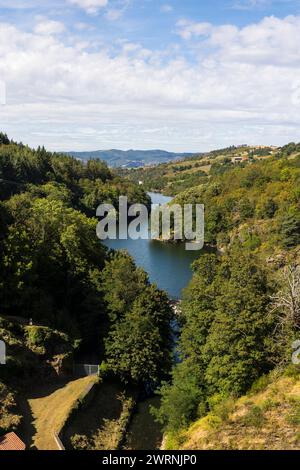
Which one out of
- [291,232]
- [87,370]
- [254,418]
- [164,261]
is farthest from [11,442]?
[291,232]

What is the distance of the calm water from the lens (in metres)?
64.1

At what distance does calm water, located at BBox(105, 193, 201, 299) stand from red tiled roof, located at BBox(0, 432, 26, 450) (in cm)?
3502

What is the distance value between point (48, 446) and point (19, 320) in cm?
1213

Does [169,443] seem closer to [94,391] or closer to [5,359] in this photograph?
[94,391]

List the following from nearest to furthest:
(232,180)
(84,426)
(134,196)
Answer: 1. (84,426)
2. (232,180)
3. (134,196)

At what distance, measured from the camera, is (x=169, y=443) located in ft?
86.8

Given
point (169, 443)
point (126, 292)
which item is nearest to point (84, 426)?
point (169, 443)

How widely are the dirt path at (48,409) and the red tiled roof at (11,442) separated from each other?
4.17 ft

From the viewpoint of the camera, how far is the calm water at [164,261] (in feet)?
210

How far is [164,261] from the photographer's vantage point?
7850cm

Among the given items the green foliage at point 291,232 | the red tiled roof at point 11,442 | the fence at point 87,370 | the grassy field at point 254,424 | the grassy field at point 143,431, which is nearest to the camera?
the grassy field at point 254,424

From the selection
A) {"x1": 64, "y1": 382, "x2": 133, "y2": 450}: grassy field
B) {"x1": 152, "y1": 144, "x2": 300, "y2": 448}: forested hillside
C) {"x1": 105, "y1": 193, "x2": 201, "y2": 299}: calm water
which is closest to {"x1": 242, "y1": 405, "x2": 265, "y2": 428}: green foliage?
{"x1": 152, "y1": 144, "x2": 300, "y2": 448}: forested hillside

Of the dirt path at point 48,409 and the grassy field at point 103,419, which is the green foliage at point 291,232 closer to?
the grassy field at point 103,419

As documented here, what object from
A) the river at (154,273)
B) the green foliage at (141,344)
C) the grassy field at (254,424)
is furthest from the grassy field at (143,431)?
the grassy field at (254,424)
